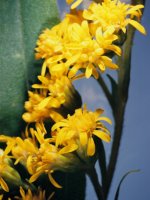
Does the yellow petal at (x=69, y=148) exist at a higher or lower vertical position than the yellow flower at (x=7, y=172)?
higher

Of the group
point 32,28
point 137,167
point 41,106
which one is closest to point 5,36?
point 32,28

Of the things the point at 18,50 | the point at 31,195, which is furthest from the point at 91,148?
the point at 18,50

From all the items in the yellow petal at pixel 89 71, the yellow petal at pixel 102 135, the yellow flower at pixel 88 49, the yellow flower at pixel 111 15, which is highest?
the yellow flower at pixel 111 15

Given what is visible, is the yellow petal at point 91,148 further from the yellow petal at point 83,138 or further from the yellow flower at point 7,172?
the yellow flower at point 7,172

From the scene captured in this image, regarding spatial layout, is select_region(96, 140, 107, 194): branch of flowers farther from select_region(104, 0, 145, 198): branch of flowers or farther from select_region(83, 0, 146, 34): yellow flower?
Answer: select_region(83, 0, 146, 34): yellow flower

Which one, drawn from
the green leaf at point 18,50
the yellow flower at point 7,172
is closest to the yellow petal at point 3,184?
the yellow flower at point 7,172

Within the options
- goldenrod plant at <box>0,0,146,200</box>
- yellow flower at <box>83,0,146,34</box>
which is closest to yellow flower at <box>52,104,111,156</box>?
goldenrod plant at <box>0,0,146,200</box>
